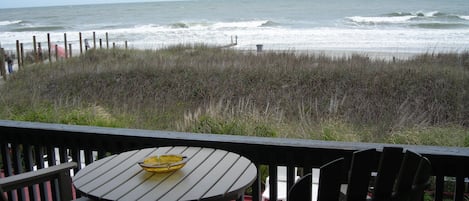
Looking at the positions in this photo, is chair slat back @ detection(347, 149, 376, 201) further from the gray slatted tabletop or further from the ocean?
the ocean

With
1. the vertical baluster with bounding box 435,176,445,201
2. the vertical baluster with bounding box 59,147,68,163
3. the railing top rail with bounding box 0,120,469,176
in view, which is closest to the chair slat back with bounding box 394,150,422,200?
the railing top rail with bounding box 0,120,469,176

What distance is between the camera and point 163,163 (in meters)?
2.00

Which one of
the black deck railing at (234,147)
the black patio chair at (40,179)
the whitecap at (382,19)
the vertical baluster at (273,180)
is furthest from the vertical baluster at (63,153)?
the whitecap at (382,19)

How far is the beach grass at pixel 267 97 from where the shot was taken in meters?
5.46

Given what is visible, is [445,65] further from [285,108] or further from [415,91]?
[285,108]

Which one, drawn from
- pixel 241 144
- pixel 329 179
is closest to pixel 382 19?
pixel 241 144

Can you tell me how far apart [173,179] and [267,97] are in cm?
607

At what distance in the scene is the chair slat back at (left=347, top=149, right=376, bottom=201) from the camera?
1521 millimetres

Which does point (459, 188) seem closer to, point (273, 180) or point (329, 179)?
point (273, 180)

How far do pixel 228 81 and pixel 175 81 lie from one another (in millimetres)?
1293

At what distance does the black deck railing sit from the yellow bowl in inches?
13.2

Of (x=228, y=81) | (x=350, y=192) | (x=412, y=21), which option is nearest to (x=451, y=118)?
(x=228, y=81)

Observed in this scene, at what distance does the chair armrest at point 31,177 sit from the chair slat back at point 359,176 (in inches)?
57.0

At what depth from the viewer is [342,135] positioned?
16.4ft
